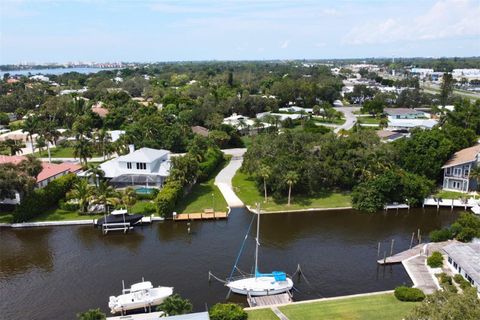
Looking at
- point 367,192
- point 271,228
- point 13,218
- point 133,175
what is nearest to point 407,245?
point 367,192

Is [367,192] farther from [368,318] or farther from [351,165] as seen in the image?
[368,318]

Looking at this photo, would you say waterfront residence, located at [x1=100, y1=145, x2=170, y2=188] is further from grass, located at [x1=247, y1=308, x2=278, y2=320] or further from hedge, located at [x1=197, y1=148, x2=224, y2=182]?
grass, located at [x1=247, y1=308, x2=278, y2=320]

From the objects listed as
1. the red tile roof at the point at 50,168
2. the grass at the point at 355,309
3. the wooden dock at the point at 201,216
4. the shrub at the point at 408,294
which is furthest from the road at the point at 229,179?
the shrub at the point at 408,294

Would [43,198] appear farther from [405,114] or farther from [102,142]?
[405,114]

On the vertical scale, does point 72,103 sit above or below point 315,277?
above

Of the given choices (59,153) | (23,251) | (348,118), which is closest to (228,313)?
(23,251)

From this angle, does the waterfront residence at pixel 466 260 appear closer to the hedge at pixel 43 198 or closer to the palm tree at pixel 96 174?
the palm tree at pixel 96 174
